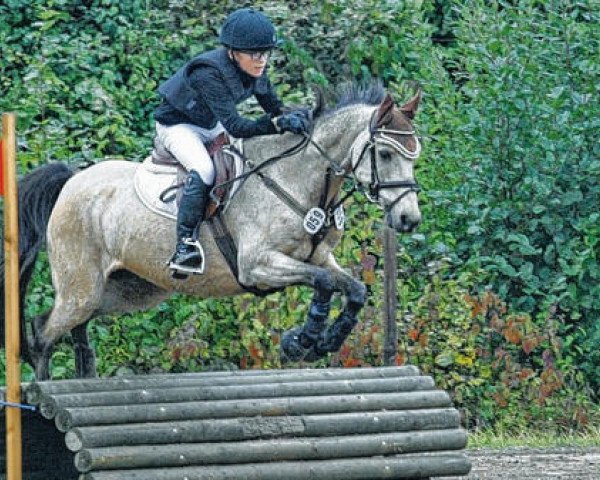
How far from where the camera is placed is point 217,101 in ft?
25.8

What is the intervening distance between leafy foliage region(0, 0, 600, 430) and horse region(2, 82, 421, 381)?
1.61 meters

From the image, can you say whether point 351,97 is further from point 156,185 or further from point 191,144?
point 156,185

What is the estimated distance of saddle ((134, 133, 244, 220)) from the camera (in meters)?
8.01

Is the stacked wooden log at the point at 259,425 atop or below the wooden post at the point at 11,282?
below

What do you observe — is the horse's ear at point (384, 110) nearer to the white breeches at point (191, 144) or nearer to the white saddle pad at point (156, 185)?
the white breeches at point (191, 144)

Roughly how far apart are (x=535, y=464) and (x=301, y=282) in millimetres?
2241

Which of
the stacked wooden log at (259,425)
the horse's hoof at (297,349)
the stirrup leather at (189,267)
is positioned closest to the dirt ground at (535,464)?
the stacked wooden log at (259,425)

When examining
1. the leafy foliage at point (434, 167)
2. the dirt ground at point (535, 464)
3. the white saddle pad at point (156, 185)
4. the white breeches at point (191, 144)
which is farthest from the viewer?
the leafy foliage at point (434, 167)

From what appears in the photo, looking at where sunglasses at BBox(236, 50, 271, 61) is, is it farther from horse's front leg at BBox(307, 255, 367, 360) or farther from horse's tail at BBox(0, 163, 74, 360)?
horse's tail at BBox(0, 163, 74, 360)

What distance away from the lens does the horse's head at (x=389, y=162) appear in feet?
24.9

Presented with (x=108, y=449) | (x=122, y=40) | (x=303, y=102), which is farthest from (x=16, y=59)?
(x=108, y=449)

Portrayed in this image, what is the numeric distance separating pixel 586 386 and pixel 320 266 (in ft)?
12.5

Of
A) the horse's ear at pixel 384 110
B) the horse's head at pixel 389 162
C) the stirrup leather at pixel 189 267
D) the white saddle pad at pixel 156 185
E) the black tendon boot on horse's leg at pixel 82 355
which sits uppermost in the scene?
the horse's ear at pixel 384 110

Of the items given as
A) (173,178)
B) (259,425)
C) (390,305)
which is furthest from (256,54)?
(390,305)
